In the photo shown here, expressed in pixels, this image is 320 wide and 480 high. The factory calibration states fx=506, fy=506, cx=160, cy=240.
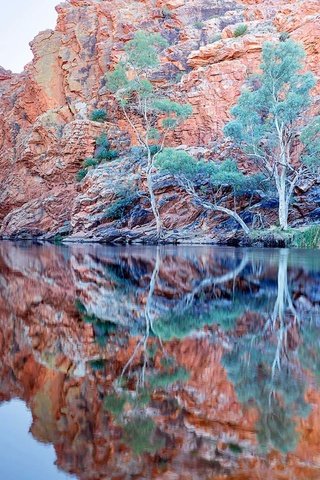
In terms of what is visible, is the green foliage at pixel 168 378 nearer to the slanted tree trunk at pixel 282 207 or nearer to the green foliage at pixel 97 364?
the green foliage at pixel 97 364

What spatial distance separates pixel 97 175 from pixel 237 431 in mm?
38645

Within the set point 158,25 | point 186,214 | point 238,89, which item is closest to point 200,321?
point 186,214

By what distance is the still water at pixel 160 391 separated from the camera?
197 cm

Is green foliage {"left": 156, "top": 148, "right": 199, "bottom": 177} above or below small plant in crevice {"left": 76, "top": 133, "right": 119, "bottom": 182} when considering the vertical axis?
below

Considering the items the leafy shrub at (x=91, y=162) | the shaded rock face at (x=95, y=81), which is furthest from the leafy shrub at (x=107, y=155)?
the shaded rock face at (x=95, y=81)

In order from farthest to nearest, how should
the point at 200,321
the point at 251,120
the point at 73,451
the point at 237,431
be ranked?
the point at 251,120
the point at 200,321
the point at 237,431
the point at 73,451

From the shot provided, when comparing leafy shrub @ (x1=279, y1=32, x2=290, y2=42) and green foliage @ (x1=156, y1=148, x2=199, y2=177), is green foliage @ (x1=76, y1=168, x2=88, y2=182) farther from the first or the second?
leafy shrub @ (x1=279, y1=32, x2=290, y2=42)

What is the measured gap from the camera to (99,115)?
150 ft

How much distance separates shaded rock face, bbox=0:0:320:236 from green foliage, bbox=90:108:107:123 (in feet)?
2.16

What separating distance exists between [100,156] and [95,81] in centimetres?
1035

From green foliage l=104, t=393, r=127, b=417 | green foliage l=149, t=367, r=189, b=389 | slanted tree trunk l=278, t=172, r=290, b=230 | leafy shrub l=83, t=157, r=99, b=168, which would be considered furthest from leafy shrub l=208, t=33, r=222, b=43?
green foliage l=104, t=393, r=127, b=417

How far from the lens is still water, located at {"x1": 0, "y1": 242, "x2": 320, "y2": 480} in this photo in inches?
77.5

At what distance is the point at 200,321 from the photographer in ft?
15.9

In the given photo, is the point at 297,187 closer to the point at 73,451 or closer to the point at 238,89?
the point at 238,89
